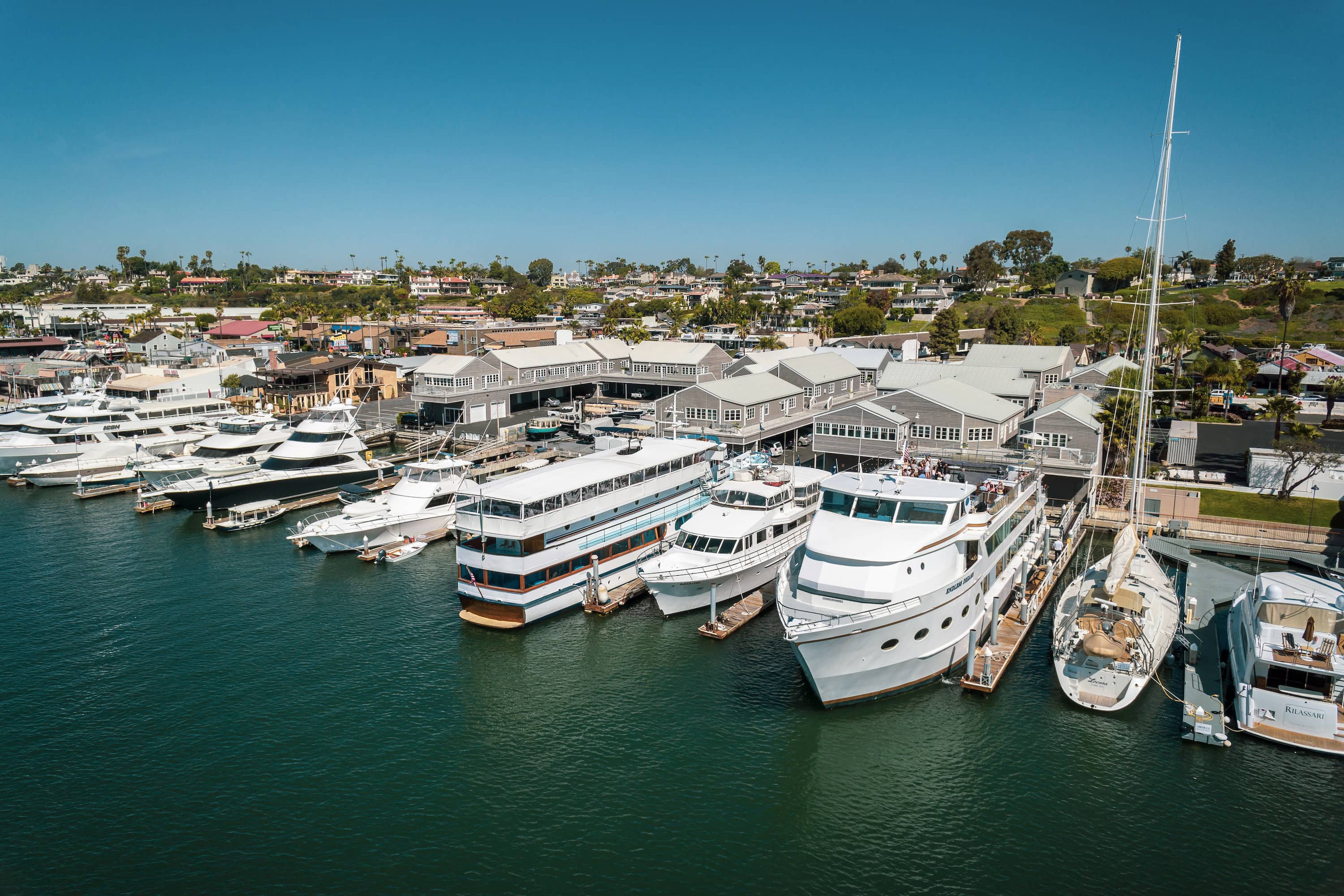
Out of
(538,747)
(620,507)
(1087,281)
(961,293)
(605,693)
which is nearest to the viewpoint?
(538,747)

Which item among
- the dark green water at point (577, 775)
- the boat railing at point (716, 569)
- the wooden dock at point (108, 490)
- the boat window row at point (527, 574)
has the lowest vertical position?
the dark green water at point (577, 775)

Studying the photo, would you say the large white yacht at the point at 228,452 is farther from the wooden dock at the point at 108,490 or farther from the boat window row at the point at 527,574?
the boat window row at the point at 527,574

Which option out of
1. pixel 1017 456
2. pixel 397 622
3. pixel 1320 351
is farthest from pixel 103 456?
pixel 1320 351

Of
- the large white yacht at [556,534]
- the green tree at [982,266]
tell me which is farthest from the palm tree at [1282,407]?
the green tree at [982,266]

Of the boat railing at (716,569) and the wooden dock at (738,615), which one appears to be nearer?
the wooden dock at (738,615)

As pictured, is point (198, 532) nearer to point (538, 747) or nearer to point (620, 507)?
point (620, 507)

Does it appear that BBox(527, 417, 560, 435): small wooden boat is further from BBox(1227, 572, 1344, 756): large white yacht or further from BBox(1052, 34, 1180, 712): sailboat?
BBox(1227, 572, 1344, 756): large white yacht
